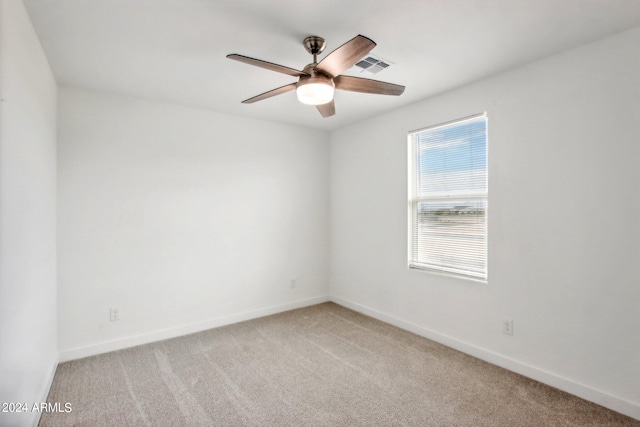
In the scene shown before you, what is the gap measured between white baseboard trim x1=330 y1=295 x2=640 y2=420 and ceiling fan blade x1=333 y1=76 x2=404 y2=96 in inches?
93.3

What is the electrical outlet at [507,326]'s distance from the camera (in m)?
2.69

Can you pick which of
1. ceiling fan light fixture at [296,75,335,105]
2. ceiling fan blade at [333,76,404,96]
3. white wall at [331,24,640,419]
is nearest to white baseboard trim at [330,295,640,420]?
white wall at [331,24,640,419]

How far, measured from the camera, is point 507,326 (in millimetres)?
2709

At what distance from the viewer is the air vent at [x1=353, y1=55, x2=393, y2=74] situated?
2.41 metres

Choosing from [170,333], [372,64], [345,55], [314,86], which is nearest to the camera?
[345,55]

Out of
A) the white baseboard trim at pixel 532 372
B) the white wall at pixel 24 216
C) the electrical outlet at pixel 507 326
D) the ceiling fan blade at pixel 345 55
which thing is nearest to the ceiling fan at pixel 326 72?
the ceiling fan blade at pixel 345 55

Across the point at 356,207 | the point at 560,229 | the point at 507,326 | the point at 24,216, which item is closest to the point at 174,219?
the point at 24,216

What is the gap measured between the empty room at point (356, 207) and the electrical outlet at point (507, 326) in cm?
5

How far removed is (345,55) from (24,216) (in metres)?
2.03

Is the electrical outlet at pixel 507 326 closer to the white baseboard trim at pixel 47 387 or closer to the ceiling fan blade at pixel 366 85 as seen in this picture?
the ceiling fan blade at pixel 366 85

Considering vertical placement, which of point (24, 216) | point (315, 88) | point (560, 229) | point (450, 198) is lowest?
point (560, 229)

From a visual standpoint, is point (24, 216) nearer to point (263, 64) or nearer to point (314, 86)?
point (263, 64)

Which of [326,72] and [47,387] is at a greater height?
[326,72]

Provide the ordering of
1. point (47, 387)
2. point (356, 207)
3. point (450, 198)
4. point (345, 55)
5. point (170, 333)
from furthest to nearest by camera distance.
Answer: point (356, 207), point (170, 333), point (450, 198), point (47, 387), point (345, 55)
